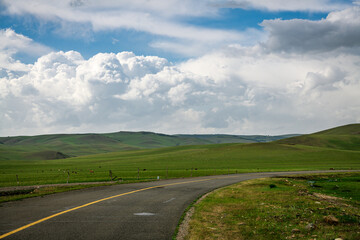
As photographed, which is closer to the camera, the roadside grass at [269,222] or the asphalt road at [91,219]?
the asphalt road at [91,219]

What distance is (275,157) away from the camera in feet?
353

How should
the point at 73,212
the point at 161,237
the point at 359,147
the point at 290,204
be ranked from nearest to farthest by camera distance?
the point at 161,237 → the point at 73,212 → the point at 290,204 → the point at 359,147

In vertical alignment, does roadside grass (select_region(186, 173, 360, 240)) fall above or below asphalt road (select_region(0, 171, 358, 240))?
below

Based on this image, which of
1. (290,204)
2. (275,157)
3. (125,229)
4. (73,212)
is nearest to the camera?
(125,229)

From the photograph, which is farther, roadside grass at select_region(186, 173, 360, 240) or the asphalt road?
roadside grass at select_region(186, 173, 360, 240)

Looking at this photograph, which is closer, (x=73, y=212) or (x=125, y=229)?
(x=125, y=229)

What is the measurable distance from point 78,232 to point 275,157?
344ft

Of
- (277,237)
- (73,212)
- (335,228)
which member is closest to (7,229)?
(73,212)

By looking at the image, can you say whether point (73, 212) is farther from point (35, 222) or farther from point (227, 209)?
point (227, 209)

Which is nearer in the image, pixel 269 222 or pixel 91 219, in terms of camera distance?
pixel 91 219

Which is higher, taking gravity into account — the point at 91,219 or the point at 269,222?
the point at 91,219

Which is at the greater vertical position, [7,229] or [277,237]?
[7,229]

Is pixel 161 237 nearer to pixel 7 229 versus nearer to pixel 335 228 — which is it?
pixel 7 229

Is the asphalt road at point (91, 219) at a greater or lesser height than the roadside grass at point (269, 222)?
greater
